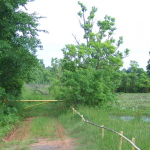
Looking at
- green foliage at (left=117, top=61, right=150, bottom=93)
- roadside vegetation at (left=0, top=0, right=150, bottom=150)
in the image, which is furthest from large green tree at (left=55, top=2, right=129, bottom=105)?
green foliage at (left=117, top=61, right=150, bottom=93)

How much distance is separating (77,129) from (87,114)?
11.6ft

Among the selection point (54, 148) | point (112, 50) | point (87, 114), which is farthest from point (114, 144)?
point (112, 50)

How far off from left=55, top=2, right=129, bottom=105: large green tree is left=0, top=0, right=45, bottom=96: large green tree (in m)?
5.95

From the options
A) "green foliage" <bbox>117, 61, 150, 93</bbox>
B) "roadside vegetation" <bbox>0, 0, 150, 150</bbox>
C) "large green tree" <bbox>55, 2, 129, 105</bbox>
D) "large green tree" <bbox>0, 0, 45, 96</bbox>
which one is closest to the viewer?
"roadside vegetation" <bbox>0, 0, 150, 150</bbox>

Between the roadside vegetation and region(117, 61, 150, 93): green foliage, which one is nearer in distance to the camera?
the roadside vegetation

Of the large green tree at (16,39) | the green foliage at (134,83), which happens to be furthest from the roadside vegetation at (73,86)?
the green foliage at (134,83)

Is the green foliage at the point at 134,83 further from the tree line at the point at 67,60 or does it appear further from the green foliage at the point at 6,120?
the green foliage at the point at 6,120

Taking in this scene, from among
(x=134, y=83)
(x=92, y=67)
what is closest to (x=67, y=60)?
(x=92, y=67)

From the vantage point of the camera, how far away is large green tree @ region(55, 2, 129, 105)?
2066cm

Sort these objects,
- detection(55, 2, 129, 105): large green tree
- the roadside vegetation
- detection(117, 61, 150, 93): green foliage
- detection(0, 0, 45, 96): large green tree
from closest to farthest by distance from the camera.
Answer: the roadside vegetation, detection(0, 0, 45, 96): large green tree, detection(55, 2, 129, 105): large green tree, detection(117, 61, 150, 93): green foliage

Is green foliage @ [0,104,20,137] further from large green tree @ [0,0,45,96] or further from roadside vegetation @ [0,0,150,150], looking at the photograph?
large green tree @ [0,0,45,96]

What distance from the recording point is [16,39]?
1470 cm

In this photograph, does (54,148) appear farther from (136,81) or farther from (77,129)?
(136,81)

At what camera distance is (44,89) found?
149 ft
